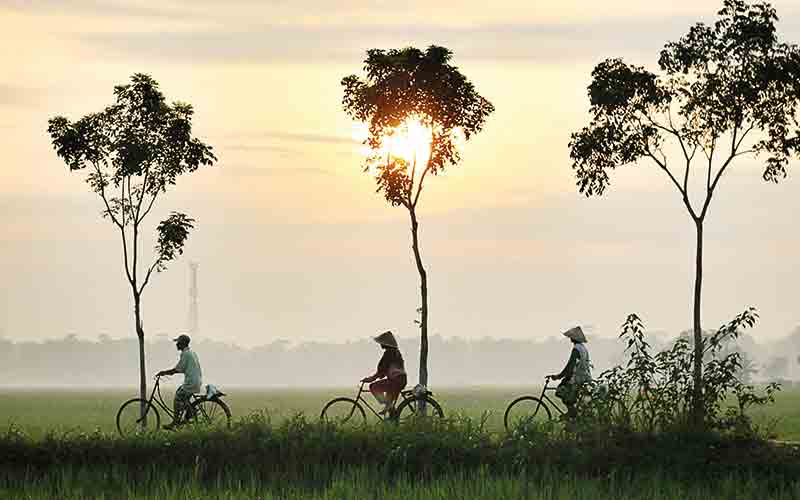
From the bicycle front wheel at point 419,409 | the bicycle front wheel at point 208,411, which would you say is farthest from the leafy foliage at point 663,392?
the bicycle front wheel at point 208,411

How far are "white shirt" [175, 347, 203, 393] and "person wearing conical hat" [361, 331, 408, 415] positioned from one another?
10.8 ft

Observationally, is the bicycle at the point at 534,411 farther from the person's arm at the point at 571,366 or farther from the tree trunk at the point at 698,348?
the tree trunk at the point at 698,348

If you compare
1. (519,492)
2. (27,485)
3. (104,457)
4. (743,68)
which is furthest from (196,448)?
(743,68)

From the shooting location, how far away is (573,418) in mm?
23969

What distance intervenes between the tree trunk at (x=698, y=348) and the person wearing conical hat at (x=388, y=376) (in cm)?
520

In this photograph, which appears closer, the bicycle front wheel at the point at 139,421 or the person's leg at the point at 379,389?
the bicycle front wheel at the point at 139,421

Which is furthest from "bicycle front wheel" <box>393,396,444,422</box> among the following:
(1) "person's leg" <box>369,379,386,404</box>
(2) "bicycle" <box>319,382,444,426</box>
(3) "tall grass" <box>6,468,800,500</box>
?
(3) "tall grass" <box>6,468,800,500</box>

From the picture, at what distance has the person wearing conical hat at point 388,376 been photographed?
1022 inches

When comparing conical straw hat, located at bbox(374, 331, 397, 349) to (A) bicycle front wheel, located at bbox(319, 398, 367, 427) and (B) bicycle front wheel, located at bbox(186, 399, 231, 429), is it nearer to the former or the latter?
(A) bicycle front wheel, located at bbox(319, 398, 367, 427)

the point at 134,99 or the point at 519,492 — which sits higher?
the point at 134,99

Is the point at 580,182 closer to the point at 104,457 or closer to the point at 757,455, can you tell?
the point at 757,455

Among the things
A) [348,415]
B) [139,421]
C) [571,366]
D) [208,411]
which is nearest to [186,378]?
[208,411]

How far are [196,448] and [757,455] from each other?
9.09 m

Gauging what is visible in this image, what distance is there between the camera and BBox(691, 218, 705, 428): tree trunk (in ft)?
78.8
